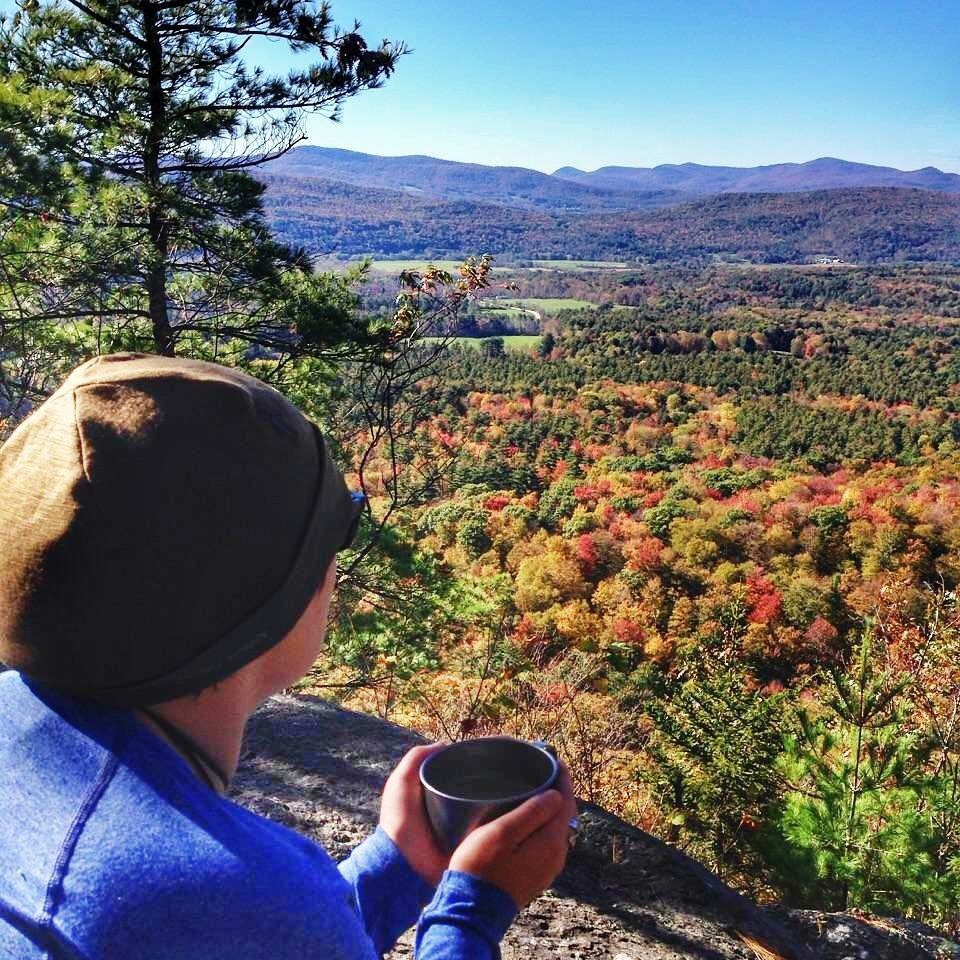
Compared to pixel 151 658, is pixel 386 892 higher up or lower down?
lower down

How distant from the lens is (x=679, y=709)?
708cm

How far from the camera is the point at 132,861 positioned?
0.49 metres

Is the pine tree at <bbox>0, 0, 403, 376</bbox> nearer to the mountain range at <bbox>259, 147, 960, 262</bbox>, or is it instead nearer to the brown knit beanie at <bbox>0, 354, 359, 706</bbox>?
the brown knit beanie at <bbox>0, 354, 359, 706</bbox>

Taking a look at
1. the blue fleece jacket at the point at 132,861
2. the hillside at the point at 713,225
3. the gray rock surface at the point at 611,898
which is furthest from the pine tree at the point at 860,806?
the hillside at the point at 713,225

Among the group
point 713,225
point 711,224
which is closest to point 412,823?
point 713,225

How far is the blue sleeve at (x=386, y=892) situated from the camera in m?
0.86

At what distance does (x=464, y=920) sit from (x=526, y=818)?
0.12 meters

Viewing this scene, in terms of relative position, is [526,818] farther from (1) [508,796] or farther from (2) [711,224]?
(2) [711,224]

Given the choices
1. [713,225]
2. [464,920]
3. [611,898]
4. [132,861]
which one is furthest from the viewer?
[713,225]

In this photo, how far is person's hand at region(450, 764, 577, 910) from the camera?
759mm

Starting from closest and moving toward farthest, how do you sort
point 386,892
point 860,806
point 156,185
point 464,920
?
1. point 464,920
2. point 386,892
3. point 860,806
4. point 156,185

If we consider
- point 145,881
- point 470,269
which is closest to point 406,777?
point 145,881

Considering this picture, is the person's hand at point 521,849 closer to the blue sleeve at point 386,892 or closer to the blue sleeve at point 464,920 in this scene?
the blue sleeve at point 464,920

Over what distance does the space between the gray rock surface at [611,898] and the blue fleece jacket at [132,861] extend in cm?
139
